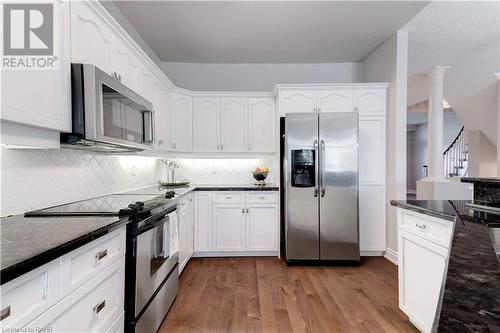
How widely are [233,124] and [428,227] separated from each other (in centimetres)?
297

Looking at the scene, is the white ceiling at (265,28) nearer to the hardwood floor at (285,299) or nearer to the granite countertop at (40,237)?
the granite countertop at (40,237)

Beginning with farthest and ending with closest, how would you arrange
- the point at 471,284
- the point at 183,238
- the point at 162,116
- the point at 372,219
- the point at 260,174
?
the point at 260,174
the point at 372,219
the point at 162,116
the point at 183,238
the point at 471,284

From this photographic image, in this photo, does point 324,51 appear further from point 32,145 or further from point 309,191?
point 32,145

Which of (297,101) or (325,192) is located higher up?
(297,101)

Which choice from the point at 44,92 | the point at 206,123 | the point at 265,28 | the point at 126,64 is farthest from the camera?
the point at 206,123

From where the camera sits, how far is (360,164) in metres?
3.68

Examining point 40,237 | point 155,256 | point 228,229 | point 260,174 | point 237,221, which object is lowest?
point 228,229

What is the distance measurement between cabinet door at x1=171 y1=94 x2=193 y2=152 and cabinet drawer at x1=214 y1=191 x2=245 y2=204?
0.92m

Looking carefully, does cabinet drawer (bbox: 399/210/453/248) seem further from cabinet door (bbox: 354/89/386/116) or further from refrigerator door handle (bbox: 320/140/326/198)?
cabinet door (bbox: 354/89/386/116)

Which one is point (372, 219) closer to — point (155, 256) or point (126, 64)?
point (155, 256)

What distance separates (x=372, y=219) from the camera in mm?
3652

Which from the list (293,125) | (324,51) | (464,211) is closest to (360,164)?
(293,125)

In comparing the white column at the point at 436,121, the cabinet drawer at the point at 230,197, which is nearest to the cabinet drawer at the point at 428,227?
the cabinet drawer at the point at 230,197

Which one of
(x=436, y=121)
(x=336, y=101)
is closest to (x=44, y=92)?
(x=336, y=101)
